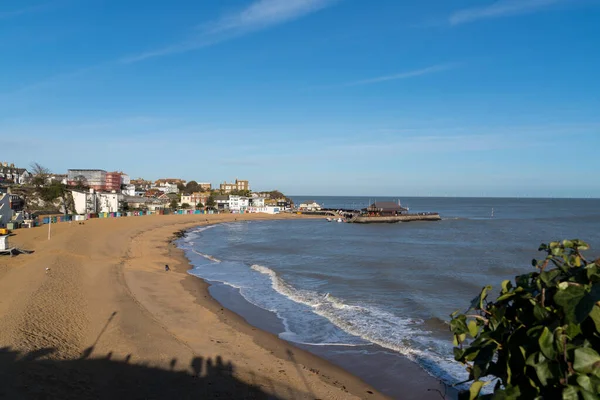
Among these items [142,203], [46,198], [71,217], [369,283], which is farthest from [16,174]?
Answer: [369,283]

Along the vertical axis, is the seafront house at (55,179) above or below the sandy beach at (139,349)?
above

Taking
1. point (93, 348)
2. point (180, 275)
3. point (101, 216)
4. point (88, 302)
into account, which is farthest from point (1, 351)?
point (101, 216)

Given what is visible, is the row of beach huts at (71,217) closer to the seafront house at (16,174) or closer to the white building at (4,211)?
the white building at (4,211)

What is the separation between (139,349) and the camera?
40.2ft

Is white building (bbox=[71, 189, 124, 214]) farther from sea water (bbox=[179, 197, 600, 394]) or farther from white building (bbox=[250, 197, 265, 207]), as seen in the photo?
white building (bbox=[250, 197, 265, 207])

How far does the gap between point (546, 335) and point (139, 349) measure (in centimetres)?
1247

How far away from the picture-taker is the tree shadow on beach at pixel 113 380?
9.03 meters

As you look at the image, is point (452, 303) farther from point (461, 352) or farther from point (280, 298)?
point (461, 352)

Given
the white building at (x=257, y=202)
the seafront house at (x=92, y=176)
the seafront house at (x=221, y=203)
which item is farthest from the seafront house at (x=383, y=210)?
the seafront house at (x=92, y=176)

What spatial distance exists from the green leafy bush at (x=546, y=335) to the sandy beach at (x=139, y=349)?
338 inches

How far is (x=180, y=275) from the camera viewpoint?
26188 mm

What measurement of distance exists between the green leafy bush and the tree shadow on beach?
858cm

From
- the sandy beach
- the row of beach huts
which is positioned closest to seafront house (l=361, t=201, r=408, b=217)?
the row of beach huts

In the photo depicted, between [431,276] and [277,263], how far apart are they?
463 inches
